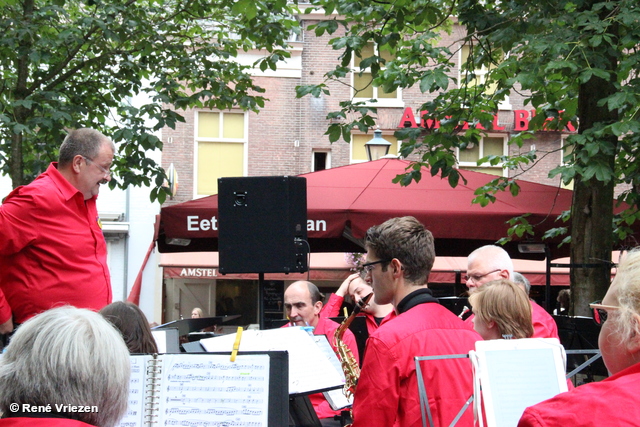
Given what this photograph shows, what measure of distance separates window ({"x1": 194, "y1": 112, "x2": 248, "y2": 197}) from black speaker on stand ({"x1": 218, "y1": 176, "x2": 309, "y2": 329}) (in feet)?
35.4

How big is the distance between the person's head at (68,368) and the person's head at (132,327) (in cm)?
141

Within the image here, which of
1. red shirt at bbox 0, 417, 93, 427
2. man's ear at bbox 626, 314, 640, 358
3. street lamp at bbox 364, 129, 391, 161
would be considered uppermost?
street lamp at bbox 364, 129, 391, 161

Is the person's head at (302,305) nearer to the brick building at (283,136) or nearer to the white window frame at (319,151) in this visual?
the brick building at (283,136)

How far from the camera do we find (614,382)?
148cm

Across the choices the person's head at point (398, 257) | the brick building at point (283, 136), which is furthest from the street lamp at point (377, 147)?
the brick building at point (283, 136)

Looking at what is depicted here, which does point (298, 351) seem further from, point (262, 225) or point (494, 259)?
point (262, 225)

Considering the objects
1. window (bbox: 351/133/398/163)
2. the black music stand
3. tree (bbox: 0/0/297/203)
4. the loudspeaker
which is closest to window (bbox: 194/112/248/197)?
window (bbox: 351/133/398/163)

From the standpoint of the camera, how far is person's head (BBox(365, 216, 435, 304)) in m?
2.87

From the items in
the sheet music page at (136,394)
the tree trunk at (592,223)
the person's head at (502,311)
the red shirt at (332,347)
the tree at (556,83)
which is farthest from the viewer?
A: the tree trunk at (592,223)

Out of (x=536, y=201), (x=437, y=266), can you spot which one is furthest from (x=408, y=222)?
(x=437, y=266)

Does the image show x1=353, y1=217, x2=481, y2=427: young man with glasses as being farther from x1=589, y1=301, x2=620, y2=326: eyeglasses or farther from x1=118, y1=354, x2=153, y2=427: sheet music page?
x1=589, y1=301, x2=620, y2=326: eyeglasses

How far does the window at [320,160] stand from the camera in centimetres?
1636

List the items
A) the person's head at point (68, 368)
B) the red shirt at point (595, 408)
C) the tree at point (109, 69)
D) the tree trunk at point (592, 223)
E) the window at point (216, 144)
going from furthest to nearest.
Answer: the window at point (216, 144), the tree at point (109, 69), the tree trunk at point (592, 223), the person's head at point (68, 368), the red shirt at point (595, 408)

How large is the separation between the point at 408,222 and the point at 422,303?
0.36 metres
